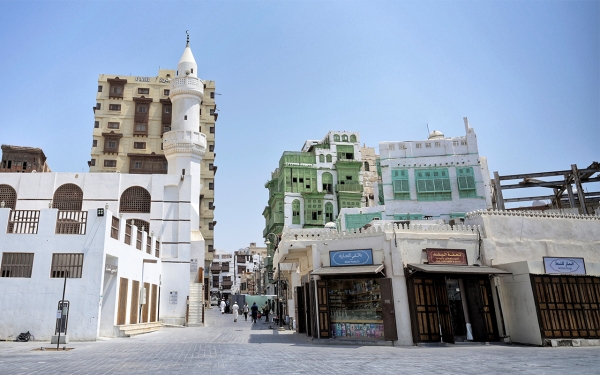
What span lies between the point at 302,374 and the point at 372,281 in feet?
33.2

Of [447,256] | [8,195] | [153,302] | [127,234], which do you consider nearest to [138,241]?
[127,234]

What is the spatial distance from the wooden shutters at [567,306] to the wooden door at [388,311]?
5.94m

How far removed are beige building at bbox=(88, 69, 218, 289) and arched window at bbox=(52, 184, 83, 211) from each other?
19555 millimetres

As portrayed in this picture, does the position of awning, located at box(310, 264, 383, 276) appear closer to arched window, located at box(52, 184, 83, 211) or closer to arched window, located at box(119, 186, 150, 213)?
arched window, located at box(119, 186, 150, 213)

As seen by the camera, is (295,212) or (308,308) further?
(295,212)

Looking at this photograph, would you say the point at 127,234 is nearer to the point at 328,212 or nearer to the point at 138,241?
the point at 138,241

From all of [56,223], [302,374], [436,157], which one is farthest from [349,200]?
[302,374]

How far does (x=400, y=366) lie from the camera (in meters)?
10.6

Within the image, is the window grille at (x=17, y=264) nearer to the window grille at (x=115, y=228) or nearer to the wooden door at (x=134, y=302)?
the window grille at (x=115, y=228)

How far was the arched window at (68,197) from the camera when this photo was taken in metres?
32.9

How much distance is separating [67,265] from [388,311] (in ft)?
48.6

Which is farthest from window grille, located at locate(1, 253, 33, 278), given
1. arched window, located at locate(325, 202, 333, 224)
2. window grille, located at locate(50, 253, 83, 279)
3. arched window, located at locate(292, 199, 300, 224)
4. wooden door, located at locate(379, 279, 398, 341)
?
arched window, located at locate(325, 202, 333, 224)

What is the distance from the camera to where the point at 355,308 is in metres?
19.1

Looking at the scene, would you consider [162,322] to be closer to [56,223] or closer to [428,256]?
[56,223]
